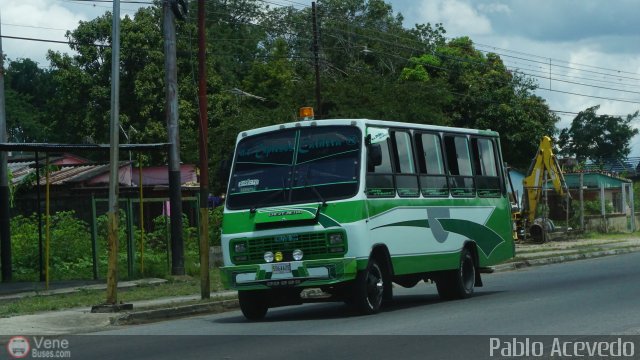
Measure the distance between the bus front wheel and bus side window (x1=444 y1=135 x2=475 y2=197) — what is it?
10.3 feet

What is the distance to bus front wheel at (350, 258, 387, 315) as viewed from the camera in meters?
15.4

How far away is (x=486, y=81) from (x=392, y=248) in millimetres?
47086

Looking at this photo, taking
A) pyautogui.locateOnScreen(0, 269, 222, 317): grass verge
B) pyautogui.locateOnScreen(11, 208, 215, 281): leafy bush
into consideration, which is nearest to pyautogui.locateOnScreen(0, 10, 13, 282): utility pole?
pyautogui.locateOnScreen(11, 208, 215, 281): leafy bush

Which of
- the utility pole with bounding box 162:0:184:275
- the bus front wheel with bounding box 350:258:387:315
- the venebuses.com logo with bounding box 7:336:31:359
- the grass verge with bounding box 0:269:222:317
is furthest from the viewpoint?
the utility pole with bounding box 162:0:184:275

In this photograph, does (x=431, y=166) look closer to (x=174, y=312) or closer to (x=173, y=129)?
(x=174, y=312)

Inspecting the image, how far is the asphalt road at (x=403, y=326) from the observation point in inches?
469

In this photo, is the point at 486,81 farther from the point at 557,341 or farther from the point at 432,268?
the point at 557,341

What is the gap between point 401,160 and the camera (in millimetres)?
17031

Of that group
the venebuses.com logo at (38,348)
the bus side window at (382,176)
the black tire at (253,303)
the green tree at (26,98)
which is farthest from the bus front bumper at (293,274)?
the green tree at (26,98)

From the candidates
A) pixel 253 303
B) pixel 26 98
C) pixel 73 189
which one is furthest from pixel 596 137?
pixel 253 303

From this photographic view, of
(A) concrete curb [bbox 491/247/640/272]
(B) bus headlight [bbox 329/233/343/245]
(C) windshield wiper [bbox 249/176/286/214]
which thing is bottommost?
(A) concrete curb [bbox 491/247/640/272]

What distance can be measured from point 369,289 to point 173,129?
10.7m

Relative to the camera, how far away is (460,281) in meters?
18.5

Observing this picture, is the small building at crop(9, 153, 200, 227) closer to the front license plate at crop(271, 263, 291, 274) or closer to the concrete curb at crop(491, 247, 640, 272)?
the concrete curb at crop(491, 247, 640, 272)
